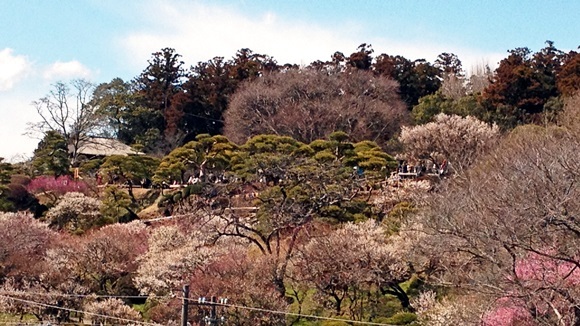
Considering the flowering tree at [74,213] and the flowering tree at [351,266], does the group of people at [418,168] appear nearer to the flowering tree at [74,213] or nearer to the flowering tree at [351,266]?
the flowering tree at [74,213]

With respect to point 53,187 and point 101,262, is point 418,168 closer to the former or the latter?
point 53,187

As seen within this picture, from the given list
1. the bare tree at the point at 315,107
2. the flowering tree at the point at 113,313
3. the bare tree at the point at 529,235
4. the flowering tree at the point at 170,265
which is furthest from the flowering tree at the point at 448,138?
the bare tree at the point at 529,235

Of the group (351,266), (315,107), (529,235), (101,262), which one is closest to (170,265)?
(101,262)

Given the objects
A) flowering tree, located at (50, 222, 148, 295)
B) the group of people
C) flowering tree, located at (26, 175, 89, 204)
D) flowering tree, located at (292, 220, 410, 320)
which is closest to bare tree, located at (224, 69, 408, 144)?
the group of people

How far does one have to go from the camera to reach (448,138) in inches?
1140

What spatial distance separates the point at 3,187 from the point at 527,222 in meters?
22.1

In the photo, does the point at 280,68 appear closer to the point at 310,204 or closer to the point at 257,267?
the point at 310,204

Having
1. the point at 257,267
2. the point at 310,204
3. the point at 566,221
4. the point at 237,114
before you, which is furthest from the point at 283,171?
the point at 237,114

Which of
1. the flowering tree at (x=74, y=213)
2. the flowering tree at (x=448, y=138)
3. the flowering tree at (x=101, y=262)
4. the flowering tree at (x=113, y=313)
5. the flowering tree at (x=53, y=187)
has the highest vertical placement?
the flowering tree at (x=448, y=138)

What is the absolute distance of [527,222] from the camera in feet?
→ 35.8

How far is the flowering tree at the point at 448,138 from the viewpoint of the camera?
27.9 m

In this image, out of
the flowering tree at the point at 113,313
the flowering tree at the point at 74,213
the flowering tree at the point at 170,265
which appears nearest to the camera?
the flowering tree at the point at 113,313

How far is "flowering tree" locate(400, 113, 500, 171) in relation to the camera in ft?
91.5

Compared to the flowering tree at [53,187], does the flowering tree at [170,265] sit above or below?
below
